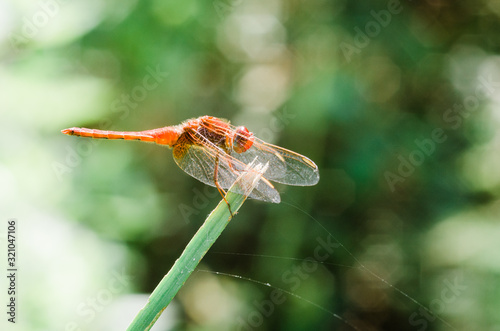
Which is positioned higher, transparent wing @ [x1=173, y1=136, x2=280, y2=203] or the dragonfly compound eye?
the dragonfly compound eye

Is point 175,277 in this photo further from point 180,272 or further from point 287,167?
point 287,167

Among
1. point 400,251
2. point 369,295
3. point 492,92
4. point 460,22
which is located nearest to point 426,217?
point 400,251

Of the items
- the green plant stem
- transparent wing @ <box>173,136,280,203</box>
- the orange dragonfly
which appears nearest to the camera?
the green plant stem

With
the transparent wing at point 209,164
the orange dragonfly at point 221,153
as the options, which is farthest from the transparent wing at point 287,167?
the transparent wing at point 209,164

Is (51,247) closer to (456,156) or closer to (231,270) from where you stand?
(231,270)

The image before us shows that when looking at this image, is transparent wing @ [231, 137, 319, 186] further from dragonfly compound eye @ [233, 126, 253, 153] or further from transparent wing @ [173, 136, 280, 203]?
transparent wing @ [173, 136, 280, 203]

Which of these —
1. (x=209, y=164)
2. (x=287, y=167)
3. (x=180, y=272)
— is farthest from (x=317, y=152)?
(x=180, y=272)

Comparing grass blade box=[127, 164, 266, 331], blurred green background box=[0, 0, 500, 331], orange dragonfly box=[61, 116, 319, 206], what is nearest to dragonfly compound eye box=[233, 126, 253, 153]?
orange dragonfly box=[61, 116, 319, 206]
